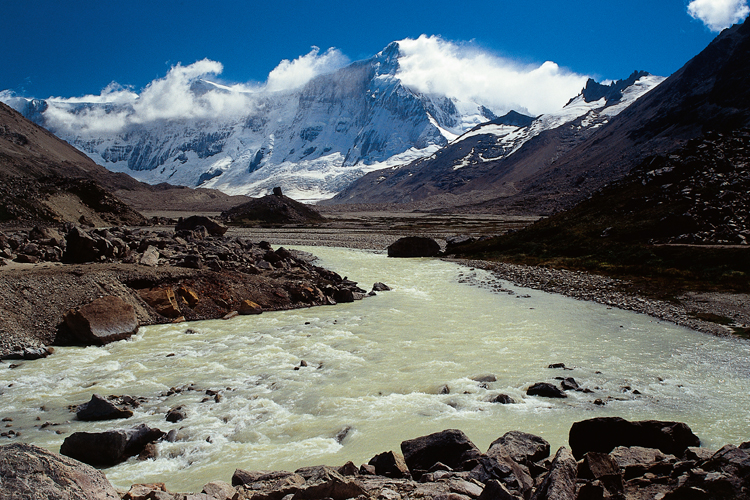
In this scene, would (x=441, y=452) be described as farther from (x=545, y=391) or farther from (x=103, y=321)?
(x=103, y=321)

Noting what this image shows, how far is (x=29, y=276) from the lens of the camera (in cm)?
1648

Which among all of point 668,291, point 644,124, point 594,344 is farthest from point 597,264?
point 644,124

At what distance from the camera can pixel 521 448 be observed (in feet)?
24.1

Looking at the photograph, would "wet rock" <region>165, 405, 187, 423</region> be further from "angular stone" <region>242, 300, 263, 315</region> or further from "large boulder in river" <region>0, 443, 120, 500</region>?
"angular stone" <region>242, 300, 263, 315</region>

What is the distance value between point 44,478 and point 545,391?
9.85 metres

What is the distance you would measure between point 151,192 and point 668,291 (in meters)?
206

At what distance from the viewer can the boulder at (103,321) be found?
586 inches

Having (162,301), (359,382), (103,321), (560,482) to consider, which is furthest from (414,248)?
(560,482)

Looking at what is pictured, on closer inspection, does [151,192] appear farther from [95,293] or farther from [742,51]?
[742,51]

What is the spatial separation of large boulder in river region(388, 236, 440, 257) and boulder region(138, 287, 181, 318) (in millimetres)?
30367

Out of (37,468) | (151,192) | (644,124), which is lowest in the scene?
(37,468)

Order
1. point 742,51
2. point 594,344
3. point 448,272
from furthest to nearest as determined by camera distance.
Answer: point 742,51, point 448,272, point 594,344

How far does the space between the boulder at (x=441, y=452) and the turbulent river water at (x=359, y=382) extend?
1.07 m

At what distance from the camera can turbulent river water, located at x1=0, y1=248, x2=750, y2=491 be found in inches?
→ 340
